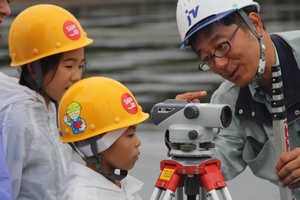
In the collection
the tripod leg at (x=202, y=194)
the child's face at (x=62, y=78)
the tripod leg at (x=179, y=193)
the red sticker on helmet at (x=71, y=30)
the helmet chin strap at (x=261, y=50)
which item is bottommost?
the tripod leg at (x=179, y=193)

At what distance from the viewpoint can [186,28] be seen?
4.51m

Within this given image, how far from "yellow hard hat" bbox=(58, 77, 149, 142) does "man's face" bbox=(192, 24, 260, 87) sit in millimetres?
429

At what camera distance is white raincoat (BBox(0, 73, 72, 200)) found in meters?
4.50

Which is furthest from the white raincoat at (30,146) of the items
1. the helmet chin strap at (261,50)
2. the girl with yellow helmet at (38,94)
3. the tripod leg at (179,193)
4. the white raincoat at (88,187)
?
the helmet chin strap at (261,50)

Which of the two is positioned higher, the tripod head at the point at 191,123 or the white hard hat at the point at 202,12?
the white hard hat at the point at 202,12

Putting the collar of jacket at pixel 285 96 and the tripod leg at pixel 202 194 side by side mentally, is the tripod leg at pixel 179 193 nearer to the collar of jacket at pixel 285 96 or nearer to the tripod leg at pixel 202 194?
the tripod leg at pixel 202 194

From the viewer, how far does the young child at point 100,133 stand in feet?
13.9

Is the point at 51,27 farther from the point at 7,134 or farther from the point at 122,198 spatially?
the point at 122,198

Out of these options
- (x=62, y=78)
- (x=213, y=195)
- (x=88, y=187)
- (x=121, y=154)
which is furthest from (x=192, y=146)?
(x=62, y=78)

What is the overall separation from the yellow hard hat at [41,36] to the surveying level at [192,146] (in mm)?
805

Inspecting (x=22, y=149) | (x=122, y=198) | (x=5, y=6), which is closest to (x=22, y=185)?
(x=22, y=149)

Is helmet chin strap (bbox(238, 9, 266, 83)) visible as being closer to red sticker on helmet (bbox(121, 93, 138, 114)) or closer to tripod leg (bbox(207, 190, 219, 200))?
red sticker on helmet (bbox(121, 93, 138, 114))

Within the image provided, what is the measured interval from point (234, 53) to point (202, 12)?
0.73 feet

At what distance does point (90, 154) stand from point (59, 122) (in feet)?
0.66
